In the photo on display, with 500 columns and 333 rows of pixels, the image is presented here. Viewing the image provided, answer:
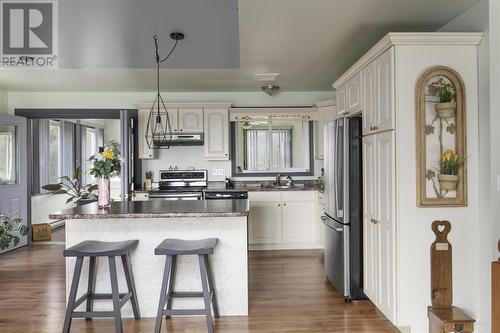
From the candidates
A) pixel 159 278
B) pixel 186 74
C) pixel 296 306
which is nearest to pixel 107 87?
pixel 186 74

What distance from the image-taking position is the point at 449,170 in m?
2.27

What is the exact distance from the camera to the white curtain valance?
5.09 m

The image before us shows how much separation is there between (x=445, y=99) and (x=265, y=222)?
292 centimetres

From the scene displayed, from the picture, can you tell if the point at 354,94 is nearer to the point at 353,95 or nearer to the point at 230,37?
the point at 353,95

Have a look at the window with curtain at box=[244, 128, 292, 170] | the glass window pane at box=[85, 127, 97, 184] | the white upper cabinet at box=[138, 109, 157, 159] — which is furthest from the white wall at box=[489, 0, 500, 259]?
the glass window pane at box=[85, 127, 97, 184]

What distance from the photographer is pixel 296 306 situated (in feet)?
9.57

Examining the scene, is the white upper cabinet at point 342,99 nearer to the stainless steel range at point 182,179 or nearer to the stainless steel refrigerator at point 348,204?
the stainless steel refrigerator at point 348,204

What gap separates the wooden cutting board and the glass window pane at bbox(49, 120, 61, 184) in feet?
21.0

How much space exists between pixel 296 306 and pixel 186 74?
2986 mm

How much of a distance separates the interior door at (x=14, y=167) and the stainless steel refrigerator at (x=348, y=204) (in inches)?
178

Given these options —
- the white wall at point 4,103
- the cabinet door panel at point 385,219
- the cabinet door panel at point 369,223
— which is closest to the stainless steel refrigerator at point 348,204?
the cabinet door panel at point 369,223

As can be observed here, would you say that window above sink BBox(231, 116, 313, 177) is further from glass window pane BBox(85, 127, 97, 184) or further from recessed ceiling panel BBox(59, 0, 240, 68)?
glass window pane BBox(85, 127, 97, 184)

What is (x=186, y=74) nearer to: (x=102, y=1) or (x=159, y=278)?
(x=102, y=1)

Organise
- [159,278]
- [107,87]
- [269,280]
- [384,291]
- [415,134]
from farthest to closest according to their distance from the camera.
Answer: [107,87] → [269,280] → [159,278] → [384,291] → [415,134]
